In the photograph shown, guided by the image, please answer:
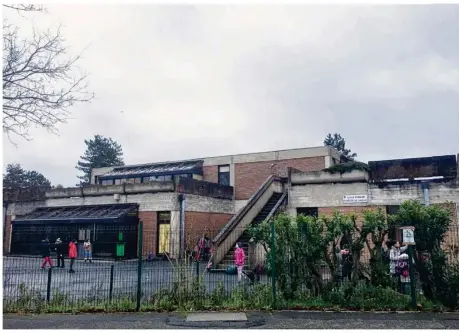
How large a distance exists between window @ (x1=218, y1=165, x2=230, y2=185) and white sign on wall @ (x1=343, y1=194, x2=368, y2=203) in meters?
15.3

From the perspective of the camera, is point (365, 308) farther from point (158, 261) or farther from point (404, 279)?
point (158, 261)

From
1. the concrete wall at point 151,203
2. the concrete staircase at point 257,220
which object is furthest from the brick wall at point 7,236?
the concrete staircase at point 257,220

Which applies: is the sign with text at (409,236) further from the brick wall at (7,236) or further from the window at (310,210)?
the brick wall at (7,236)

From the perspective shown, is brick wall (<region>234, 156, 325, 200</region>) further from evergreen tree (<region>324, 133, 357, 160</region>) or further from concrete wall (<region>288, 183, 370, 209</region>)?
evergreen tree (<region>324, 133, 357, 160</region>)

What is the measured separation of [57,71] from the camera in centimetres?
1003

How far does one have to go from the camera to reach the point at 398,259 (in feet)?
31.4

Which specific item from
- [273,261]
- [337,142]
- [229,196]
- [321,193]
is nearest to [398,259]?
[273,261]

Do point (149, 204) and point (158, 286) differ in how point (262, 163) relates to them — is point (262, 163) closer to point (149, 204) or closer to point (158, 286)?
point (149, 204)

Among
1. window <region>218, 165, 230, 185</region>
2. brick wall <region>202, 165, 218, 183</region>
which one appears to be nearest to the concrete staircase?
window <region>218, 165, 230, 185</region>

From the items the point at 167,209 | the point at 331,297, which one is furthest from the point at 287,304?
the point at 167,209

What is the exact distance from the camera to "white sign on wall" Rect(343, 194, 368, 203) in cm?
1867

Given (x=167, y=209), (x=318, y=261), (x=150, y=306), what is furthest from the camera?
(x=167, y=209)

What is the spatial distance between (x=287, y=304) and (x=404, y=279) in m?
2.85

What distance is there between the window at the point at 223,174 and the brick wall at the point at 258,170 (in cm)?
99
